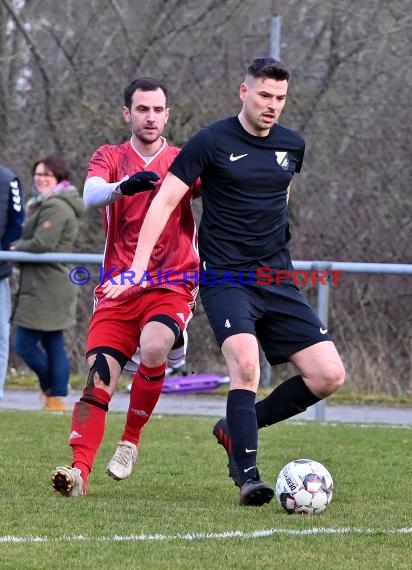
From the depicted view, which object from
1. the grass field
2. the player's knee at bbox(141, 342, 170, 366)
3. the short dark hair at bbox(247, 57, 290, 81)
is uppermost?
the short dark hair at bbox(247, 57, 290, 81)

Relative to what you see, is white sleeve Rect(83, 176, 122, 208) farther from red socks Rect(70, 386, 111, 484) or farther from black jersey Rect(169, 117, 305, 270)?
red socks Rect(70, 386, 111, 484)

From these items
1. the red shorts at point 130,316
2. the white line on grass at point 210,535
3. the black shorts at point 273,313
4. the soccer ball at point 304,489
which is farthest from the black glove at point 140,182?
the white line on grass at point 210,535

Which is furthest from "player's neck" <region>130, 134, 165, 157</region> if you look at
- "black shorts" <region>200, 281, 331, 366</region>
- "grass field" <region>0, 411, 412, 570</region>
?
"grass field" <region>0, 411, 412, 570</region>

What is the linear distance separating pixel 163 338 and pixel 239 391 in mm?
523

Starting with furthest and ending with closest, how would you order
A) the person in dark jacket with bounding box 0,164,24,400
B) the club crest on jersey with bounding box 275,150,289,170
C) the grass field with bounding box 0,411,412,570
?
1. the person in dark jacket with bounding box 0,164,24,400
2. the club crest on jersey with bounding box 275,150,289,170
3. the grass field with bounding box 0,411,412,570

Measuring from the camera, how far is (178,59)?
44.8ft

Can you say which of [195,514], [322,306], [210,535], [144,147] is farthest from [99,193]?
[322,306]

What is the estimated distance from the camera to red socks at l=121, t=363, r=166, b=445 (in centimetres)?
656

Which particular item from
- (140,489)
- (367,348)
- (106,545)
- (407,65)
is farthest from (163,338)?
(407,65)

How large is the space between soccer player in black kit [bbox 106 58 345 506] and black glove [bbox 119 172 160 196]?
0.13 metres

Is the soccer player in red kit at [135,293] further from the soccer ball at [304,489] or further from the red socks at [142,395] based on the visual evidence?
the soccer ball at [304,489]

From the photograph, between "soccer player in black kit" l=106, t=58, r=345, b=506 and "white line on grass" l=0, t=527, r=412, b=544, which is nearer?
"white line on grass" l=0, t=527, r=412, b=544

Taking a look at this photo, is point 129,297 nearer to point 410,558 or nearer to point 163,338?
point 163,338

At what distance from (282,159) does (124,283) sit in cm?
103
